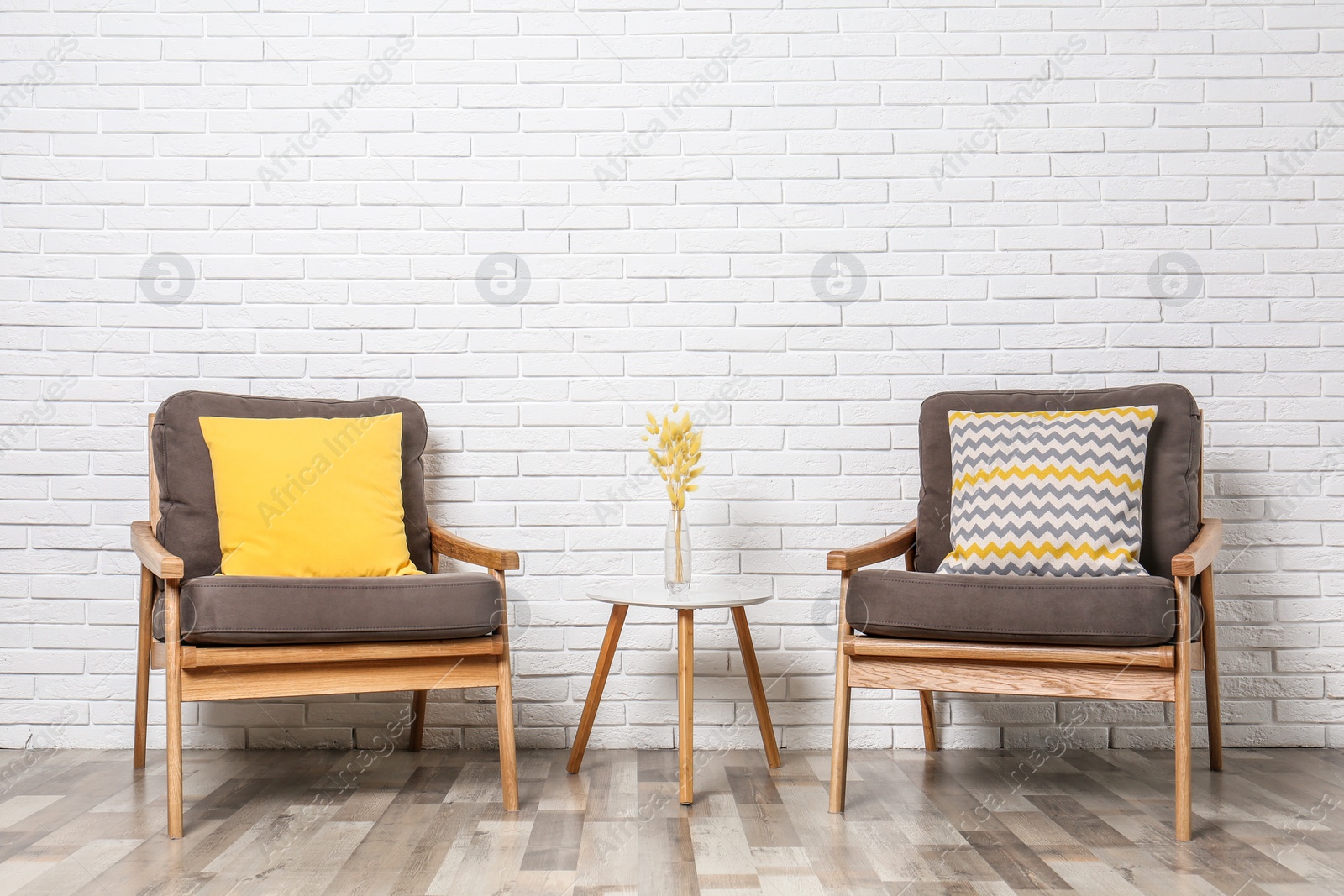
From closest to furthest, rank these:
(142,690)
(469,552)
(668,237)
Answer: (469,552) < (142,690) < (668,237)

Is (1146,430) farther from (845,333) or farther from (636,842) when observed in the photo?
(636,842)

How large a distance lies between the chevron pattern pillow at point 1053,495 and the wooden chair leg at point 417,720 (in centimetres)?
144

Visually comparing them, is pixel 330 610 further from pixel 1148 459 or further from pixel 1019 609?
pixel 1148 459

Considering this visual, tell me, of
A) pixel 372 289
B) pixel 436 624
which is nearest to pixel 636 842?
pixel 436 624

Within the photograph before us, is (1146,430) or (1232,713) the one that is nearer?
(1146,430)

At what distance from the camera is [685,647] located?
2230 mm

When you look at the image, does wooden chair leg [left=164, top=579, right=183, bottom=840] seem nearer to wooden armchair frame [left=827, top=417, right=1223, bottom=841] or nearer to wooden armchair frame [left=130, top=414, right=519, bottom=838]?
wooden armchair frame [left=130, top=414, right=519, bottom=838]


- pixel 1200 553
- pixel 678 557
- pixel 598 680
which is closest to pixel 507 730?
pixel 598 680

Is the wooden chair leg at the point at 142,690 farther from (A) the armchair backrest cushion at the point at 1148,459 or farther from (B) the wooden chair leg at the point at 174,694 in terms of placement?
(A) the armchair backrest cushion at the point at 1148,459

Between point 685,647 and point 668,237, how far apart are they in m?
1.23

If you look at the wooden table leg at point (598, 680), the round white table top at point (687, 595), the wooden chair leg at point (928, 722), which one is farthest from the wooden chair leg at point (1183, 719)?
the wooden table leg at point (598, 680)

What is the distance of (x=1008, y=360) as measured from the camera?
2.84 metres

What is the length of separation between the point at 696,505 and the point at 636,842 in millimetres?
1079

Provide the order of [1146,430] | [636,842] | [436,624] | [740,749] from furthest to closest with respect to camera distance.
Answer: [740,749]
[1146,430]
[436,624]
[636,842]
